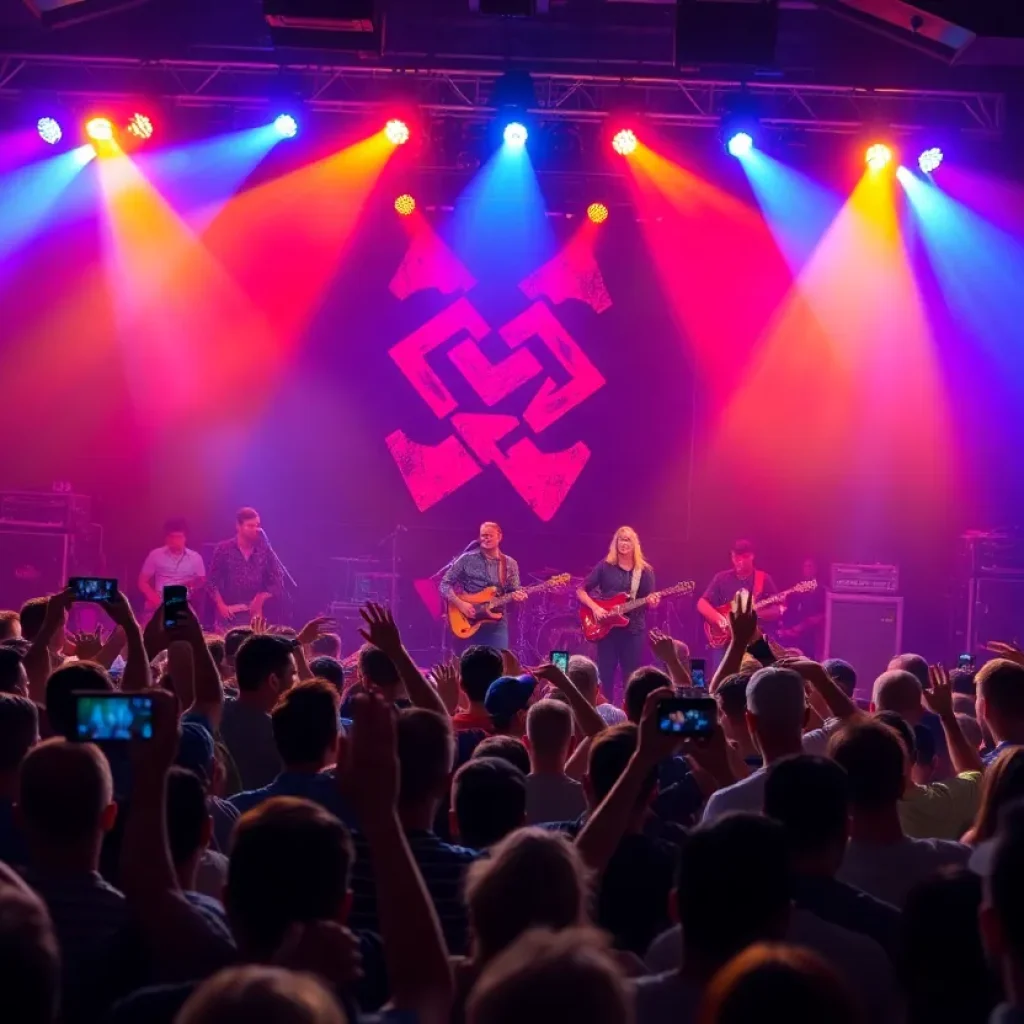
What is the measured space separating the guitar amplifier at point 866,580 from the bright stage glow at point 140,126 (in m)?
7.19

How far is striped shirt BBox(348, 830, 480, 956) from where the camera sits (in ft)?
9.25

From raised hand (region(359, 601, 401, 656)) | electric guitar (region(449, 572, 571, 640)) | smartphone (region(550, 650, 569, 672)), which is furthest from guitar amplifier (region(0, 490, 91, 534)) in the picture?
raised hand (region(359, 601, 401, 656))

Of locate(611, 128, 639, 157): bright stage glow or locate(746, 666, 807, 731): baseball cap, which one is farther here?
locate(611, 128, 639, 157): bright stage glow

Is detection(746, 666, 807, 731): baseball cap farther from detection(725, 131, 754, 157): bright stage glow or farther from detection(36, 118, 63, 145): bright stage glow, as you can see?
detection(36, 118, 63, 145): bright stage glow

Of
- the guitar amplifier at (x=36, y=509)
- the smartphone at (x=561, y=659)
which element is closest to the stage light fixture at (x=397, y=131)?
the guitar amplifier at (x=36, y=509)

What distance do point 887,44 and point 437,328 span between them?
4916 millimetres

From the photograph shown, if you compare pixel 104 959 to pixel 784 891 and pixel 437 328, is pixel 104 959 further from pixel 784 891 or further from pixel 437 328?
pixel 437 328

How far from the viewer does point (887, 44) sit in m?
11.3

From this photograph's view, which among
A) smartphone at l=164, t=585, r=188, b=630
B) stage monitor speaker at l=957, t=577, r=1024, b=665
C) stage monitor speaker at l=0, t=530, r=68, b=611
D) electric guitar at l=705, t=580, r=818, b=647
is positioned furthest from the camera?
stage monitor speaker at l=0, t=530, r=68, b=611

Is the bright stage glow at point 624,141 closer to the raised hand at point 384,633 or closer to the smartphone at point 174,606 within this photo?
the smartphone at point 174,606

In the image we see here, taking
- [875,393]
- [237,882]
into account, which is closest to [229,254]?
[875,393]

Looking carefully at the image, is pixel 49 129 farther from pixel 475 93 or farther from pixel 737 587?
pixel 737 587

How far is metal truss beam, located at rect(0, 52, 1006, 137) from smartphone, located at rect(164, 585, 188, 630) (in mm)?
7599

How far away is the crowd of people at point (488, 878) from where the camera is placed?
1461mm
